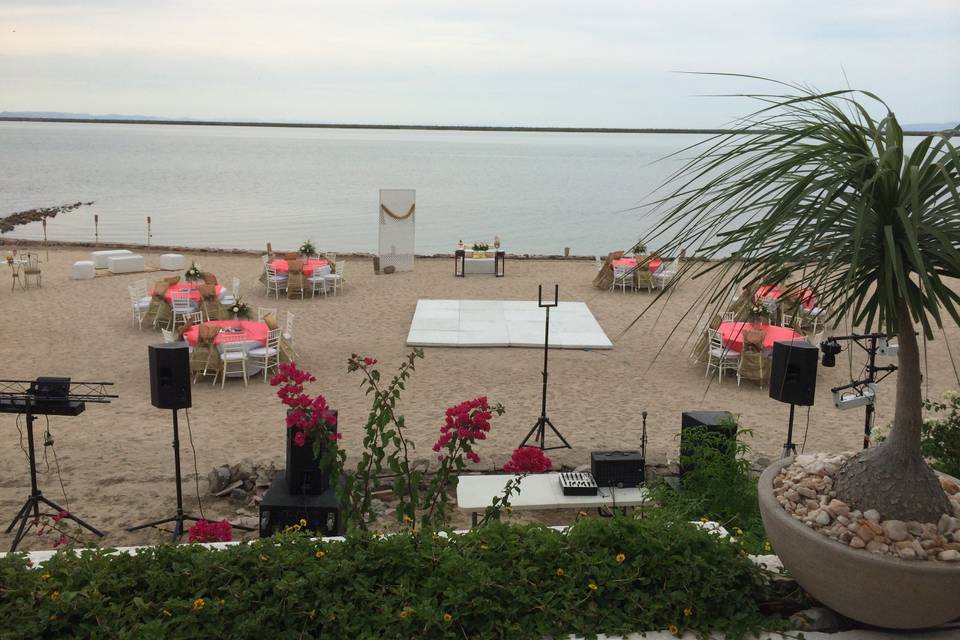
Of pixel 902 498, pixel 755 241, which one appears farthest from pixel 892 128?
pixel 902 498

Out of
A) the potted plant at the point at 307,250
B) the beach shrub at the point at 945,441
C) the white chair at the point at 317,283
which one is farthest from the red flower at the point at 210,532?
the potted plant at the point at 307,250

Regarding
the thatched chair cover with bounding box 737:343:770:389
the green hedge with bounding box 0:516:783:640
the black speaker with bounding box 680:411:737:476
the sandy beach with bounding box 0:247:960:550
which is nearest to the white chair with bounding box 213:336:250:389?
the sandy beach with bounding box 0:247:960:550

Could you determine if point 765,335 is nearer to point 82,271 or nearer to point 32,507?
point 32,507

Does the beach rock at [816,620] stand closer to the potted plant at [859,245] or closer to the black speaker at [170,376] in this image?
the potted plant at [859,245]

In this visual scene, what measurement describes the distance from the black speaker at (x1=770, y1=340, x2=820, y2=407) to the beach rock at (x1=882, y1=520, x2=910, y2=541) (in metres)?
2.78

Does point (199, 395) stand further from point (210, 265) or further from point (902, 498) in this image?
point (210, 265)

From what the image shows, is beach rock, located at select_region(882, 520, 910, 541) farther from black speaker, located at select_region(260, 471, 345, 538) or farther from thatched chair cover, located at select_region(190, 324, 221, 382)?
thatched chair cover, located at select_region(190, 324, 221, 382)

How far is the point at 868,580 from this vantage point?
267 centimetres

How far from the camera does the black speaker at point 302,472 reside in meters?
5.03

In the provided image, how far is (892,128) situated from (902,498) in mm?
1286

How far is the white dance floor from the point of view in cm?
1069

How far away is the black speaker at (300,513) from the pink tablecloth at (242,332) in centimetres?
445

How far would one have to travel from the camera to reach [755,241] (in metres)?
2.33

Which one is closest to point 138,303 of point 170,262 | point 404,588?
point 170,262
